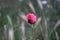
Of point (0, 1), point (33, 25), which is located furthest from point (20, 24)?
point (0, 1)

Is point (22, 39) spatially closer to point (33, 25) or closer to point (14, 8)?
point (33, 25)

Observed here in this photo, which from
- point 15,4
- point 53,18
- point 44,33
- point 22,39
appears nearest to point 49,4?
point 53,18

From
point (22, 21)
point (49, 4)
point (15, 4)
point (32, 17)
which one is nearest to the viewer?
point (32, 17)

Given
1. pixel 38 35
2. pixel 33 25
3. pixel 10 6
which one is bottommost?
pixel 38 35

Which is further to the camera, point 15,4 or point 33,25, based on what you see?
point 15,4

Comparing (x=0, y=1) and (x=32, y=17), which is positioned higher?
(x=0, y=1)

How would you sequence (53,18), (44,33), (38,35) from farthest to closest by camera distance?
1. (53,18)
2. (38,35)
3. (44,33)

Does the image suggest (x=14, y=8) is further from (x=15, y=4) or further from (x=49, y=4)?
(x=49, y=4)
